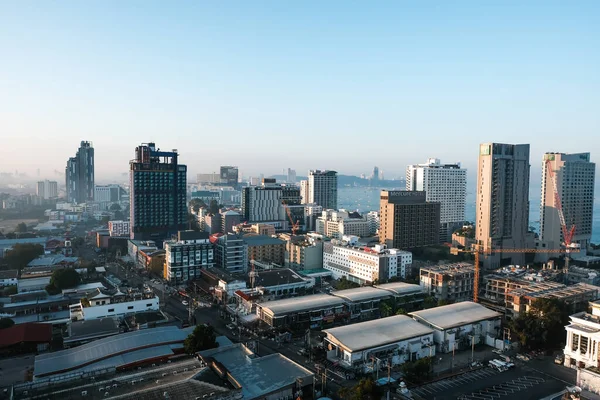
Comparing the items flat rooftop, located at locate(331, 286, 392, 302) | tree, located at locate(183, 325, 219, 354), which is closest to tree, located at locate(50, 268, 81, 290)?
tree, located at locate(183, 325, 219, 354)

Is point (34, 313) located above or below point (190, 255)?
below

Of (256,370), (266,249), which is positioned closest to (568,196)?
(266,249)

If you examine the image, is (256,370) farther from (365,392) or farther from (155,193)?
(155,193)

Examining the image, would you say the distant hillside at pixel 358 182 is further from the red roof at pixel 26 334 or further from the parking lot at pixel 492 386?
the parking lot at pixel 492 386

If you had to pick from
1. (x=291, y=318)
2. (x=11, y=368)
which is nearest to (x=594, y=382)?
(x=291, y=318)

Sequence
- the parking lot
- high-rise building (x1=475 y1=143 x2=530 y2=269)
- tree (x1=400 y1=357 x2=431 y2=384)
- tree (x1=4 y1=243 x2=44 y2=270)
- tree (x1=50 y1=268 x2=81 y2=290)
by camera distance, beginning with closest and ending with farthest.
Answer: the parking lot
tree (x1=400 y1=357 x2=431 y2=384)
tree (x1=50 y1=268 x2=81 y2=290)
tree (x1=4 y1=243 x2=44 y2=270)
high-rise building (x1=475 y1=143 x2=530 y2=269)

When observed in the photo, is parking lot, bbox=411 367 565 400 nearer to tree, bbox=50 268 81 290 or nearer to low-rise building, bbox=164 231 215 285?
low-rise building, bbox=164 231 215 285

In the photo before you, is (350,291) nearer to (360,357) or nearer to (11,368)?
(360,357)
